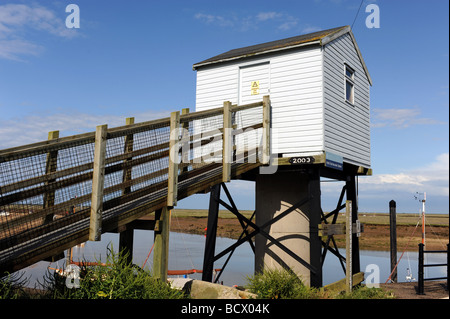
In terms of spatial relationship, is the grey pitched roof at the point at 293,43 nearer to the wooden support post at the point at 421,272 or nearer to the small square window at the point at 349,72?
the small square window at the point at 349,72

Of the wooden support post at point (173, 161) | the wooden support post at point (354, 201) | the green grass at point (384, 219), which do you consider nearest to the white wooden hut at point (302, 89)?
the wooden support post at point (354, 201)

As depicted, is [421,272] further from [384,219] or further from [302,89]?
[384,219]

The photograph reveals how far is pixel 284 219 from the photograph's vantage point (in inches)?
522

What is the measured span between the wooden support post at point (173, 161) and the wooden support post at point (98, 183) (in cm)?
152

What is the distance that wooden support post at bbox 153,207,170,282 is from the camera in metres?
7.74

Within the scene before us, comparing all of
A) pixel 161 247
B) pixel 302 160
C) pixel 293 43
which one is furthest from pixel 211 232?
pixel 293 43

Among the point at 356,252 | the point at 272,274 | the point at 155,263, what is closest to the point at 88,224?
the point at 155,263

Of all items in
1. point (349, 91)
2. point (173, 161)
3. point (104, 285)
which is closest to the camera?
point (104, 285)

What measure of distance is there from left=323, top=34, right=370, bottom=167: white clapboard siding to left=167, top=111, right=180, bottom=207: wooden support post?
16.2 ft

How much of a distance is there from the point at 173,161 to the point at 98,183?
1.76m

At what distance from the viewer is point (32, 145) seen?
632 centimetres

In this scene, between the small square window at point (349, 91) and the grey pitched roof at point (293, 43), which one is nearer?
the grey pitched roof at point (293, 43)

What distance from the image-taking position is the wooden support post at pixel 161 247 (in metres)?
7.74

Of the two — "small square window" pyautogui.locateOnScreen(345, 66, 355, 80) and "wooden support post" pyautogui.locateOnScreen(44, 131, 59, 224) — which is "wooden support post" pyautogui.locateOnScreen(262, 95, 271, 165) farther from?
"wooden support post" pyautogui.locateOnScreen(44, 131, 59, 224)
